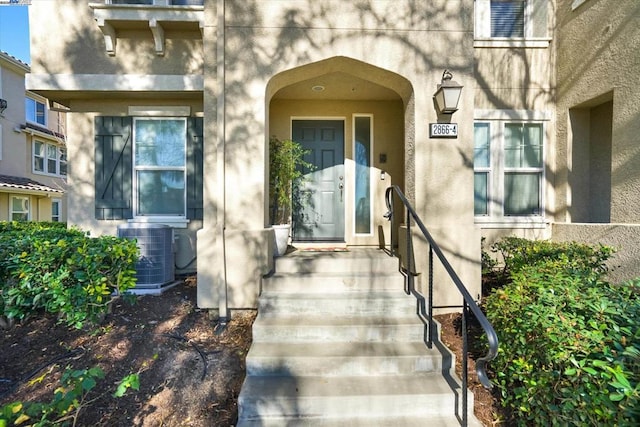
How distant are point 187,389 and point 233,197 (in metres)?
1.91

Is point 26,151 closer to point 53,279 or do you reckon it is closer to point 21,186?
point 21,186

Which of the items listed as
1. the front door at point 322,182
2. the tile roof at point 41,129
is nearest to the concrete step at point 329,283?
the front door at point 322,182

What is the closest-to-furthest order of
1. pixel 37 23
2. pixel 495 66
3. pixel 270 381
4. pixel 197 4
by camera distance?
pixel 270 381 < pixel 37 23 < pixel 197 4 < pixel 495 66

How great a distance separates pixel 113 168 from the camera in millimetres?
5074

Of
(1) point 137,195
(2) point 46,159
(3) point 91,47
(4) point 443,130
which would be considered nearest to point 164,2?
(3) point 91,47

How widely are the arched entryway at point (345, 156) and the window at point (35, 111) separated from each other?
1341 cm

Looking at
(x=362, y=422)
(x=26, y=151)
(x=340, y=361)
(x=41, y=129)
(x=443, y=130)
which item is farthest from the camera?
(x=41, y=129)

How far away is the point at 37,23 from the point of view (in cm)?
460

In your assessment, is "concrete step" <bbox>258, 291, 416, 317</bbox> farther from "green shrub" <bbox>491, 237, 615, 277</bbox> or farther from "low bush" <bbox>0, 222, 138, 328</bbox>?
"low bush" <bbox>0, 222, 138, 328</bbox>

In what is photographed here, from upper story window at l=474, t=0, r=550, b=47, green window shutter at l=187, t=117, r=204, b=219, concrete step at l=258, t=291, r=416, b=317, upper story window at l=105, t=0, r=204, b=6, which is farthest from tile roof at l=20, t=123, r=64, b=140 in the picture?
upper story window at l=474, t=0, r=550, b=47

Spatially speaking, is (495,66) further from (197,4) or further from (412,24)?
(197,4)

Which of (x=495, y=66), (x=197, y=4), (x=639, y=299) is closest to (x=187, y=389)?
(x=639, y=299)

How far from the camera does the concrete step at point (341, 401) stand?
245 cm

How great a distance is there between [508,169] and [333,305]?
4188 millimetres
